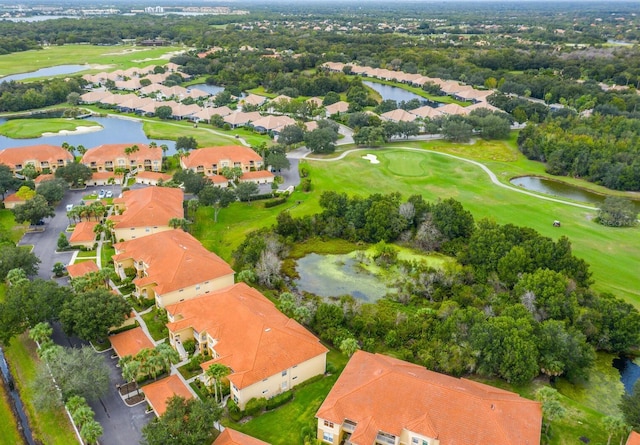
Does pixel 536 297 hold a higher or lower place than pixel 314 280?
higher

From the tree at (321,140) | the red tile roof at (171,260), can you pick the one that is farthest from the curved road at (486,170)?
the red tile roof at (171,260)

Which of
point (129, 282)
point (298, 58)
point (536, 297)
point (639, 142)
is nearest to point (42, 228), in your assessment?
point (129, 282)

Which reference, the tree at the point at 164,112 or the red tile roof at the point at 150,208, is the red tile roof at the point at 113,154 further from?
the tree at the point at 164,112

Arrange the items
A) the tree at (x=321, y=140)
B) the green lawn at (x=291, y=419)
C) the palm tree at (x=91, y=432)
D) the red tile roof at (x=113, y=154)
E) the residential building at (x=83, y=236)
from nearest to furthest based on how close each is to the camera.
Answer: the palm tree at (x=91, y=432) < the green lawn at (x=291, y=419) < the residential building at (x=83, y=236) < the red tile roof at (x=113, y=154) < the tree at (x=321, y=140)

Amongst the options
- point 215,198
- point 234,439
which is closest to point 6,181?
point 215,198

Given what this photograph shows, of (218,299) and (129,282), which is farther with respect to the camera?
(129,282)

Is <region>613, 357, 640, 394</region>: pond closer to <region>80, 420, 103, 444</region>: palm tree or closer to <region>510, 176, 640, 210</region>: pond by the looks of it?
<region>80, 420, 103, 444</region>: palm tree

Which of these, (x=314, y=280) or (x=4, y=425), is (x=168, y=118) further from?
(x=4, y=425)
